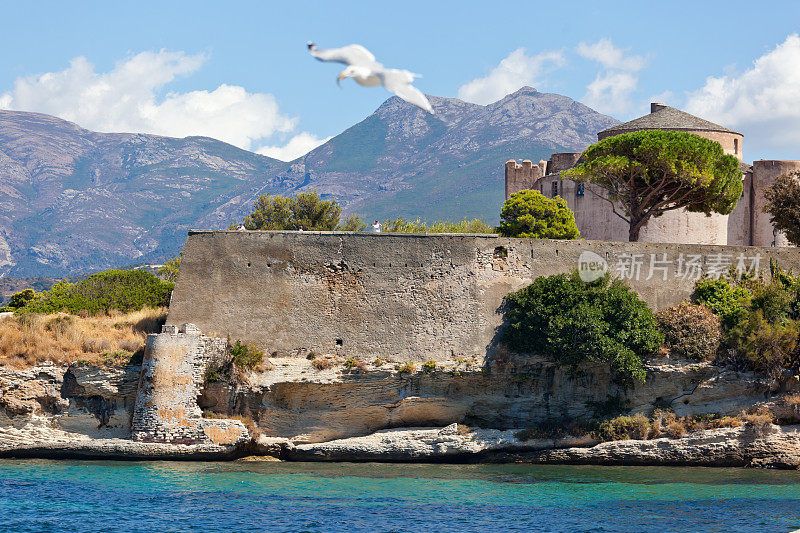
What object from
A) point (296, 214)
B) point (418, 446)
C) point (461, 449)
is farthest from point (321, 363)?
point (296, 214)

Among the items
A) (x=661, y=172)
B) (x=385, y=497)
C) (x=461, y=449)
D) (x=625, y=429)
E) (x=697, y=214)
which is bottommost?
(x=385, y=497)

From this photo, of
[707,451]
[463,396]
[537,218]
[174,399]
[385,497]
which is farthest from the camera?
[537,218]

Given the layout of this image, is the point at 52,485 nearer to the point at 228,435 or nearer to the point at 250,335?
the point at 228,435

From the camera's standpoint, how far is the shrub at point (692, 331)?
97.0ft

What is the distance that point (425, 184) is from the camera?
179750mm

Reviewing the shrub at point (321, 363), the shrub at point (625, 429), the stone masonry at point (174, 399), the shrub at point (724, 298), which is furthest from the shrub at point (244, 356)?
the shrub at point (724, 298)

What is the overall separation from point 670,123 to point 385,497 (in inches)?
967

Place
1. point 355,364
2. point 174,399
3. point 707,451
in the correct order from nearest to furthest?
point 174,399
point 707,451
point 355,364

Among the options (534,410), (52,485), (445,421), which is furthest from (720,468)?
(52,485)

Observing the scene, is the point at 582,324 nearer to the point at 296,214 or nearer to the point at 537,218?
the point at 537,218

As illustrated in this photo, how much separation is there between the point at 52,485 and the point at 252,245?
919 centimetres

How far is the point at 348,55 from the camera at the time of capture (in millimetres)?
15500

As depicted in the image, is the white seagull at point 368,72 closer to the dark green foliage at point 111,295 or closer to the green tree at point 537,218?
the dark green foliage at point 111,295

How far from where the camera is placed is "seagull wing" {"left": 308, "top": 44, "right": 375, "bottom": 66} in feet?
49.8
